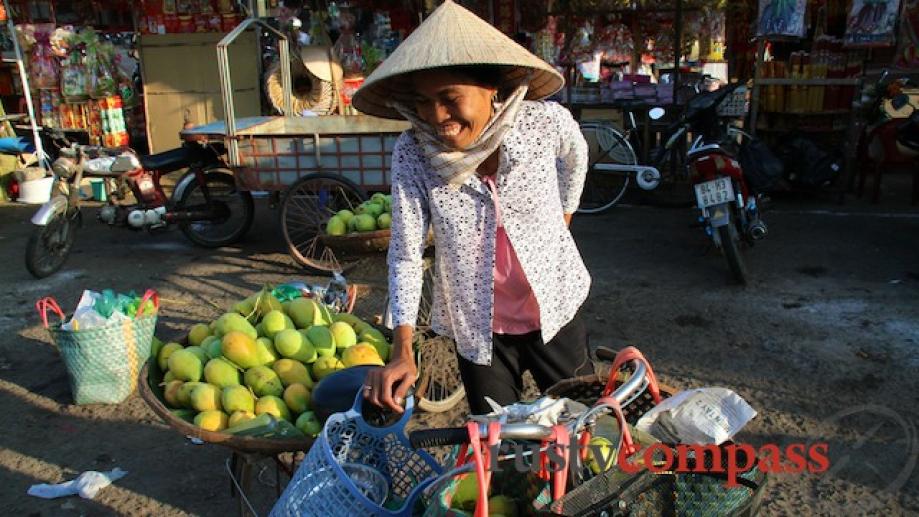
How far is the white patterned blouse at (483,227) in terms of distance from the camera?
5.94 ft

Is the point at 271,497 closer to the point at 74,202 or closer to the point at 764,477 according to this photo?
the point at 764,477

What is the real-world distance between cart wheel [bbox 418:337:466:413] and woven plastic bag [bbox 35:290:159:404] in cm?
156

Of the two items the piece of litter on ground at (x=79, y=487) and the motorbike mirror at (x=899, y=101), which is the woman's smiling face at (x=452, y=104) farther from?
the motorbike mirror at (x=899, y=101)

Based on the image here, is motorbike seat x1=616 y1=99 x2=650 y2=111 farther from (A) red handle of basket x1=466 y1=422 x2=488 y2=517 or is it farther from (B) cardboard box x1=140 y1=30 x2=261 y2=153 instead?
(A) red handle of basket x1=466 y1=422 x2=488 y2=517

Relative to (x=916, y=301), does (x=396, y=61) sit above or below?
above

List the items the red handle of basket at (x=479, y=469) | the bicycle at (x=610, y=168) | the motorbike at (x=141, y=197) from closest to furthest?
1. the red handle of basket at (x=479, y=469)
2. the motorbike at (x=141, y=197)
3. the bicycle at (x=610, y=168)

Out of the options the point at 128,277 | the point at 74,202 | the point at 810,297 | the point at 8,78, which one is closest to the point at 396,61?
the point at 810,297

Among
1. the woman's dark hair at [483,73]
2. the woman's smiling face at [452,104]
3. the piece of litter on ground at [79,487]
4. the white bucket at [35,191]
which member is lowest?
the piece of litter on ground at [79,487]

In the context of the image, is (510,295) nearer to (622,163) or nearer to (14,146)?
(622,163)

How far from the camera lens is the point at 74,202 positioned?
6.11 m

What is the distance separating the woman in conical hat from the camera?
1689 millimetres

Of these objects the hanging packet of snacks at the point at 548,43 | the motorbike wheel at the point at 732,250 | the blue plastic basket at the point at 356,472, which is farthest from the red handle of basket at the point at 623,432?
the hanging packet of snacks at the point at 548,43

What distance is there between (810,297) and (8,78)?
38.9ft

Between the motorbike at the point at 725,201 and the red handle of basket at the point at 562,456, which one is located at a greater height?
the red handle of basket at the point at 562,456
